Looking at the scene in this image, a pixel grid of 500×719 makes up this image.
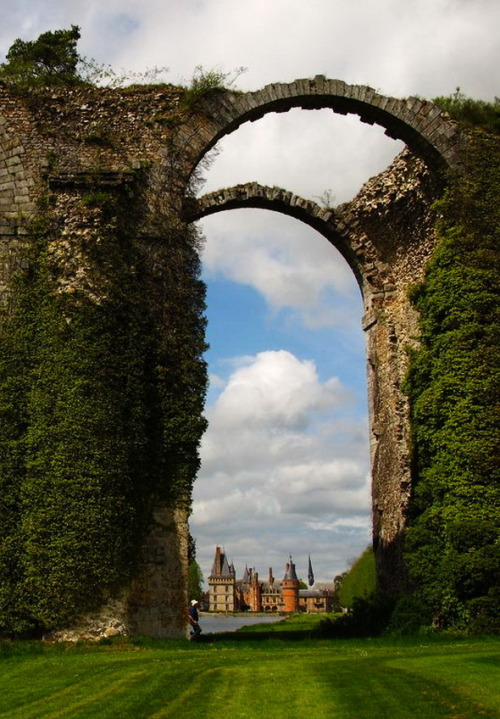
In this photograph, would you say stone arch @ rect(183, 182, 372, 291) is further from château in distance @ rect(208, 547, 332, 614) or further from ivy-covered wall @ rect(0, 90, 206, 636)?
château in distance @ rect(208, 547, 332, 614)

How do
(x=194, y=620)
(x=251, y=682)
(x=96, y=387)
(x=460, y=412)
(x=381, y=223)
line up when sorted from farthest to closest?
(x=381, y=223) → (x=194, y=620) → (x=460, y=412) → (x=96, y=387) → (x=251, y=682)

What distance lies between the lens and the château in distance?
11306 cm

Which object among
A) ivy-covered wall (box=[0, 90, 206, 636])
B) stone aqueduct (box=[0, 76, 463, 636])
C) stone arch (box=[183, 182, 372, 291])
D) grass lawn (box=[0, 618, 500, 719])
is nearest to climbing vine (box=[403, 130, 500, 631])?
stone aqueduct (box=[0, 76, 463, 636])

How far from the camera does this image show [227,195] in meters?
18.3

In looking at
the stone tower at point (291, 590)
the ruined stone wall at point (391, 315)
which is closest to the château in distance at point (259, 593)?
the stone tower at point (291, 590)

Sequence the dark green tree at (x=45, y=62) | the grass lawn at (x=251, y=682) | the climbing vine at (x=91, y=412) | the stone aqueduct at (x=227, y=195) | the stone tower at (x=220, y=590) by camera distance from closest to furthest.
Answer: the grass lawn at (x=251, y=682) → the climbing vine at (x=91, y=412) → the stone aqueduct at (x=227, y=195) → the dark green tree at (x=45, y=62) → the stone tower at (x=220, y=590)

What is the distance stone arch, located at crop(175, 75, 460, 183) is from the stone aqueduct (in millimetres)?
26

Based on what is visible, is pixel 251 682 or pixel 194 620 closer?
pixel 251 682

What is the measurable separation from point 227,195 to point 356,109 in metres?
3.10

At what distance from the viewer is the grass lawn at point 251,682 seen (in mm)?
7445

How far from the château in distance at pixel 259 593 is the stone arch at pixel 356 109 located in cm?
9217

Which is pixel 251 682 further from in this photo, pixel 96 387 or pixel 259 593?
pixel 259 593

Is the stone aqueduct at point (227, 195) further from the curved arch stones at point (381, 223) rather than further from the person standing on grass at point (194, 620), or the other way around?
the person standing on grass at point (194, 620)

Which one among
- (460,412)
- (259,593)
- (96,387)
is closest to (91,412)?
(96,387)
